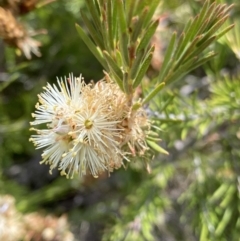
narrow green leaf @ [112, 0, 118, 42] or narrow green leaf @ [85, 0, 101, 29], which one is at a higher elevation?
narrow green leaf @ [85, 0, 101, 29]

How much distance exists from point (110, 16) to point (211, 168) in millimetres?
704

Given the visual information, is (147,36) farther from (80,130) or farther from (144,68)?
(80,130)

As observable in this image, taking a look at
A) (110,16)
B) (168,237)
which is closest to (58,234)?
(168,237)

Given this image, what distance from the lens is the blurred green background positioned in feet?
3.01

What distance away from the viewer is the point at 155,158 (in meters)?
1.21

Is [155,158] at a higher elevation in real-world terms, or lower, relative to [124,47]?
lower


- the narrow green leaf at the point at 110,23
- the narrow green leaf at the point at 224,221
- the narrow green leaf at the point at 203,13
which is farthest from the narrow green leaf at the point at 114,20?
the narrow green leaf at the point at 224,221

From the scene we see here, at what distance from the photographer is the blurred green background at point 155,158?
3.01 feet

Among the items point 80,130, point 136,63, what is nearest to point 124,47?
point 136,63

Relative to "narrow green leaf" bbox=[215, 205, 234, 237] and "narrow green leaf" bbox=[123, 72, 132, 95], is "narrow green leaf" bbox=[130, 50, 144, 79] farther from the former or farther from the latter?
"narrow green leaf" bbox=[215, 205, 234, 237]

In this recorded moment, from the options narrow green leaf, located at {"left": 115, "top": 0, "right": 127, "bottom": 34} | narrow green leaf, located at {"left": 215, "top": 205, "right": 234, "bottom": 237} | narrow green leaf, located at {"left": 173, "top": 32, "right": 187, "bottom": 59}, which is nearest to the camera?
narrow green leaf, located at {"left": 115, "top": 0, "right": 127, "bottom": 34}

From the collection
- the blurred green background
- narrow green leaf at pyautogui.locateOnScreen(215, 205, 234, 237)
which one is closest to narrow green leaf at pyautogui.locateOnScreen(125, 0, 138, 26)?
the blurred green background

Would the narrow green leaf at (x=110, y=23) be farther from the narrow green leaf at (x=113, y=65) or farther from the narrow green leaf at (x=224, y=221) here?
the narrow green leaf at (x=224, y=221)

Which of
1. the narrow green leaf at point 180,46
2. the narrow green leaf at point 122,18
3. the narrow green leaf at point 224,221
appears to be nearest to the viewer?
the narrow green leaf at point 122,18
